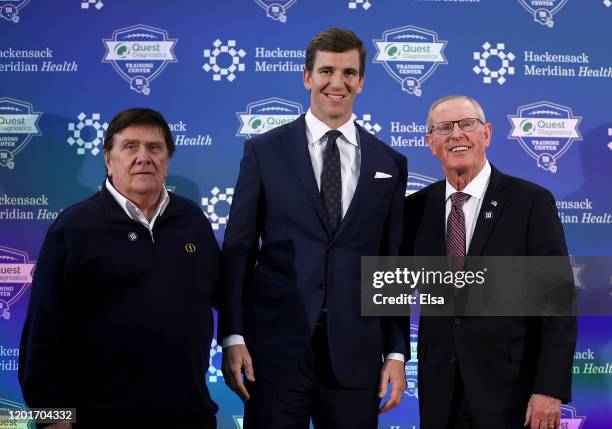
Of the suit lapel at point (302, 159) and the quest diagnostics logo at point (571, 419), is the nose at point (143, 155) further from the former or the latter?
the quest diagnostics logo at point (571, 419)

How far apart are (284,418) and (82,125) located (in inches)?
107

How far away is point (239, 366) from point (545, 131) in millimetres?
2837

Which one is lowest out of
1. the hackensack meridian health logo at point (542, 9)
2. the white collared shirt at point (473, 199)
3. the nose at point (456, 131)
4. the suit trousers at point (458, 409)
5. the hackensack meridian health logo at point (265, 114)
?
the suit trousers at point (458, 409)

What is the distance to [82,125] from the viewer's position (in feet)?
14.8

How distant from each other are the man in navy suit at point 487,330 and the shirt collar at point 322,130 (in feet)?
1.69

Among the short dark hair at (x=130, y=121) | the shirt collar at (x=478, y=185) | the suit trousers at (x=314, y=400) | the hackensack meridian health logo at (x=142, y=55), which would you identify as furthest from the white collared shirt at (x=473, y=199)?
the hackensack meridian health logo at (x=142, y=55)

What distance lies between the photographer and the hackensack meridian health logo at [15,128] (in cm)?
455

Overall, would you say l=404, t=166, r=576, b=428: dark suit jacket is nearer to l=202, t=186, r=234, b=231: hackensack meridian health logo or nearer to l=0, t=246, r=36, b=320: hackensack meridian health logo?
l=202, t=186, r=234, b=231: hackensack meridian health logo

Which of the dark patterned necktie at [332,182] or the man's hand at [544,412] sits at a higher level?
the dark patterned necktie at [332,182]

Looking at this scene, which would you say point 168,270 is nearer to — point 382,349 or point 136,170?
point 136,170

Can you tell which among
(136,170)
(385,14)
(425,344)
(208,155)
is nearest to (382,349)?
Answer: (425,344)

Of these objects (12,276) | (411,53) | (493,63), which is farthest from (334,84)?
(12,276)

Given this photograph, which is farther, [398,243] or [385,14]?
[385,14]

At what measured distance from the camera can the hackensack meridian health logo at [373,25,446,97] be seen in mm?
→ 4512
